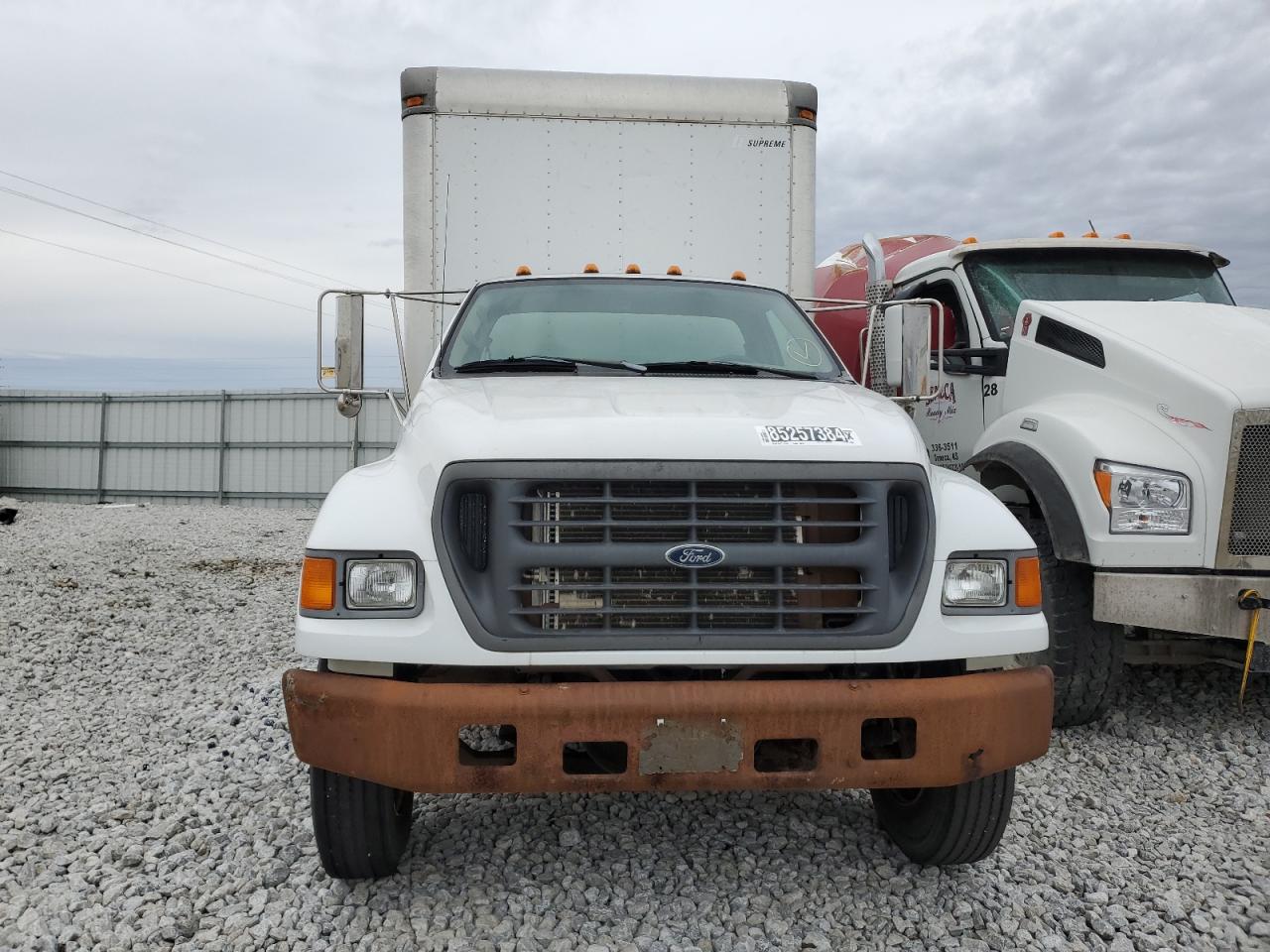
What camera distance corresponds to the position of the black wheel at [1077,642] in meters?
4.74

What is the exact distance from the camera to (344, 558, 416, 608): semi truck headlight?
2.76m

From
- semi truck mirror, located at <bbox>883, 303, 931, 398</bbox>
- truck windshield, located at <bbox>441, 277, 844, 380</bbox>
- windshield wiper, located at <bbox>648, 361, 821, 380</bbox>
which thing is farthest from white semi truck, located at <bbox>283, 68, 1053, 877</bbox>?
semi truck mirror, located at <bbox>883, 303, 931, 398</bbox>

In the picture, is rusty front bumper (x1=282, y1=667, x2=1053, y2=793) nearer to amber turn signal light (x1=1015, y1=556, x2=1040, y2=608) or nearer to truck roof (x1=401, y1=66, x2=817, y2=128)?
amber turn signal light (x1=1015, y1=556, x2=1040, y2=608)

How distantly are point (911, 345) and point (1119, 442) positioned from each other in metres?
1.22

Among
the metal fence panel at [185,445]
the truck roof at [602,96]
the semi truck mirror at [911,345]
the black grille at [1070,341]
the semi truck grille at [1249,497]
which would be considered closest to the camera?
the semi truck mirror at [911,345]

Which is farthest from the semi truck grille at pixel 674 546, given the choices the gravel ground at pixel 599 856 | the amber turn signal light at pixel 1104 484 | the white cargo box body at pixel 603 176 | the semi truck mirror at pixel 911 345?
the white cargo box body at pixel 603 176

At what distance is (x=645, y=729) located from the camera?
264 cm

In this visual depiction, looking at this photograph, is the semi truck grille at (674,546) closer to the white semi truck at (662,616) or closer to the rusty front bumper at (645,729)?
the white semi truck at (662,616)

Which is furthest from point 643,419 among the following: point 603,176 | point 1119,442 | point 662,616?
point 603,176

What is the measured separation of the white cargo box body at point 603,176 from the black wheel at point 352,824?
12.0 ft

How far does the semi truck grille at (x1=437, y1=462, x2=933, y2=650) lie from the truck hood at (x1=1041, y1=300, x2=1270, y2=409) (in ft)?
8.76

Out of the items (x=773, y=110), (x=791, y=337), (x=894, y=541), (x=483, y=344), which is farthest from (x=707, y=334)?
(x=773, y=110)

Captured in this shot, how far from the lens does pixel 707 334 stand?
4215mm

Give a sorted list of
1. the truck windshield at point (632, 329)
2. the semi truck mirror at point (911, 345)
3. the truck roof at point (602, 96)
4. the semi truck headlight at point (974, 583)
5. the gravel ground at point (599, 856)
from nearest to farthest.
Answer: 1. the semi truck headlight at point (974, 583)
2. the gravel ground at point (599, 856)
3. the truck windshield at point (632, 329)
4. the semi truck mirror at point (911, 345)
5. the truck roof at point (602, 96)
